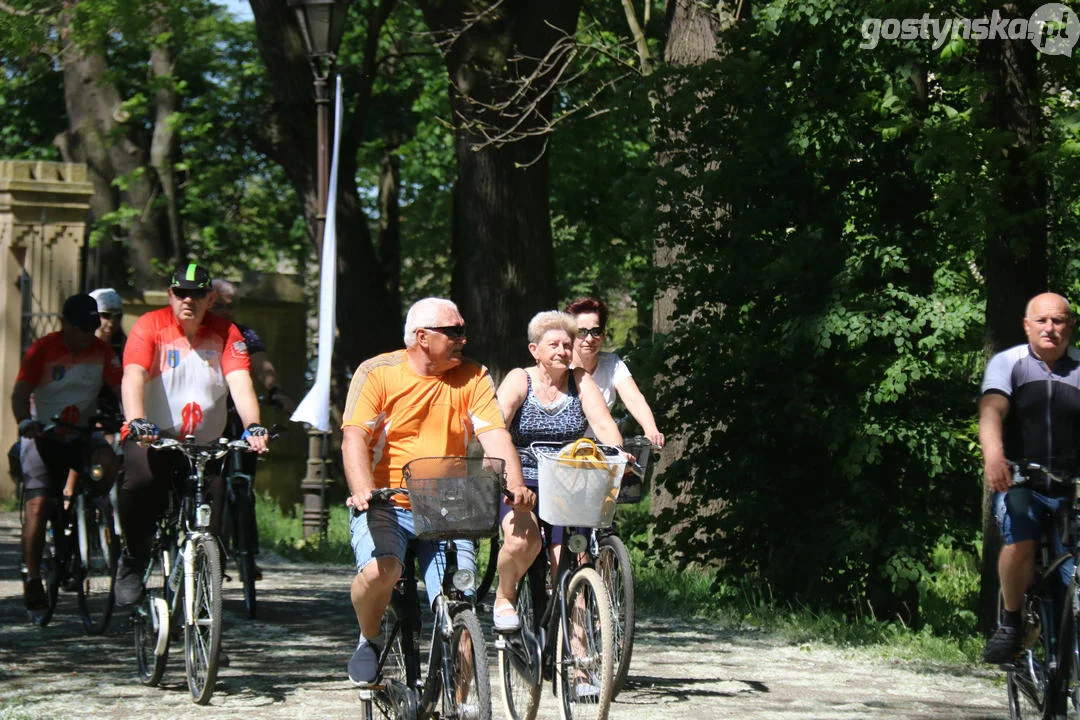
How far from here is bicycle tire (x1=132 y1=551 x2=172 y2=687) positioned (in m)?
7.81

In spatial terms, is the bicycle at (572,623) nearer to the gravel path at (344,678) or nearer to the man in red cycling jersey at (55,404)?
the gravel path at (344,678)

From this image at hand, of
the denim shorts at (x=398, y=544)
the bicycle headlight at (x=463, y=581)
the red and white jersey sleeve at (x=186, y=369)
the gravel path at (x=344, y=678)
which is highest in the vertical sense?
the red and white jersey sleeve at (x=186, y=369)

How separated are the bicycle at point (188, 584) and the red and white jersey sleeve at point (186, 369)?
0.17m

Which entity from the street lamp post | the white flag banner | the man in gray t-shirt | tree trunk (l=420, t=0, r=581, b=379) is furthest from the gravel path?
tree trunk (l=420, t=0, r=581, b=379)

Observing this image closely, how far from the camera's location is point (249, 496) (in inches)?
421

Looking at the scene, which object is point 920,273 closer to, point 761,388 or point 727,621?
point 761,388

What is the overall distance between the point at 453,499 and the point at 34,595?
4.89 metres

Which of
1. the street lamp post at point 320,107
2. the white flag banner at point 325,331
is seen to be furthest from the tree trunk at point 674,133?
the street lamp post at point 320,107

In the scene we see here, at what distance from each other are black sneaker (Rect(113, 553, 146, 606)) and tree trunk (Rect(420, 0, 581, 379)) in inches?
281

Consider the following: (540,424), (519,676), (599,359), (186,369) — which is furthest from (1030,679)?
(186,369)

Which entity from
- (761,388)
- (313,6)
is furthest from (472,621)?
(313,6)

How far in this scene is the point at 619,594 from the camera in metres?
7.15

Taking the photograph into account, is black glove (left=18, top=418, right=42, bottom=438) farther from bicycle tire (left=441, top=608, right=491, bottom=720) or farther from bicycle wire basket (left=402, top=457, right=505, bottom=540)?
bicycle tire (left=441, top=608, right=491, bottom=720)

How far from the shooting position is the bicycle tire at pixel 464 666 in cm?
562
